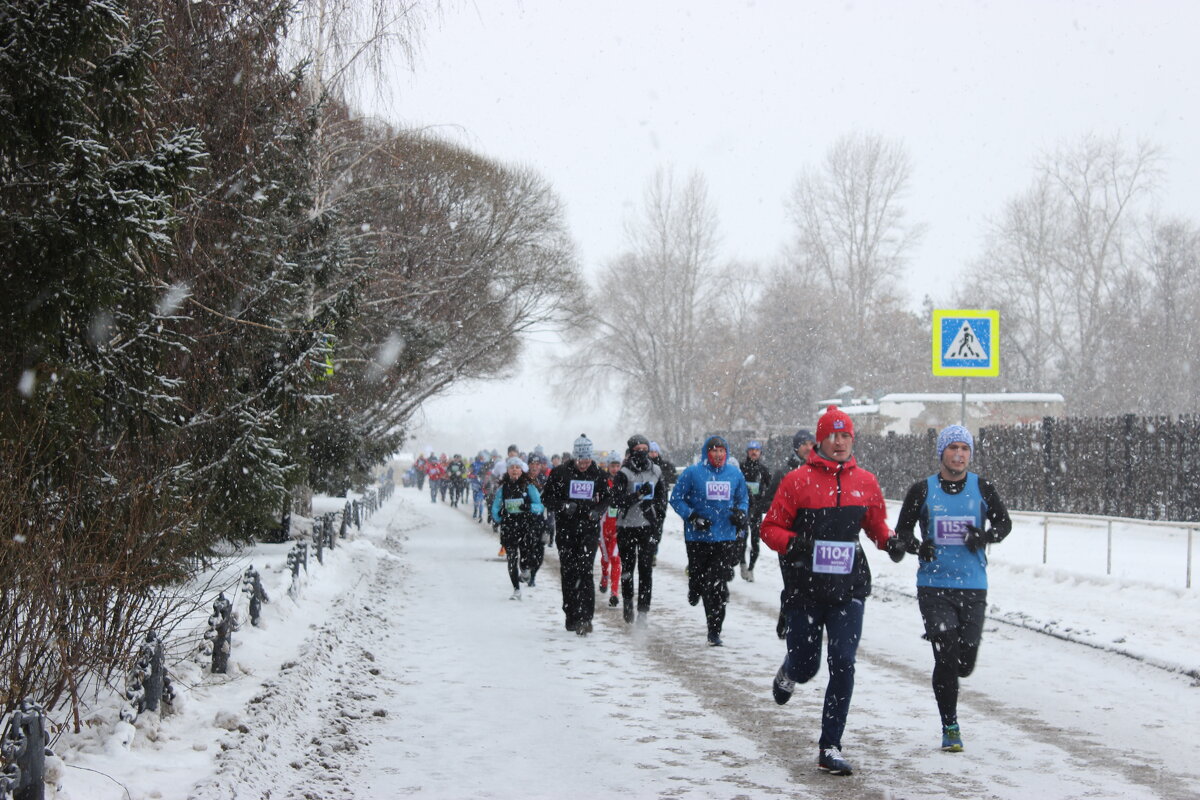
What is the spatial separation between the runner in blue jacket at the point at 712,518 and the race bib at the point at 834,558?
428cm

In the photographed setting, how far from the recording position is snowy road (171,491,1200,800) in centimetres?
621

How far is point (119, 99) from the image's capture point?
845 centimetres

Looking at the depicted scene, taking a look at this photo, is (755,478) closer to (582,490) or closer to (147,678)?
(582,490)

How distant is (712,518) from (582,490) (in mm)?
1661

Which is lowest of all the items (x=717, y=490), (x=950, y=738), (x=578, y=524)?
(x=950, y=738)

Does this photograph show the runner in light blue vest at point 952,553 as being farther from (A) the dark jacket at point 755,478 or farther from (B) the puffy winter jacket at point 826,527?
(A) the dark jacket at point 755,478

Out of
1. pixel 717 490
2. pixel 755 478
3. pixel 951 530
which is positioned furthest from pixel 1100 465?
pixel 951 530

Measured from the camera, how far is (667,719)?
7.85m

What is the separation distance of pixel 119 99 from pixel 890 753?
6.64 m

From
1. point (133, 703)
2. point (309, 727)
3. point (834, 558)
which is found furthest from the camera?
point (309, 727)

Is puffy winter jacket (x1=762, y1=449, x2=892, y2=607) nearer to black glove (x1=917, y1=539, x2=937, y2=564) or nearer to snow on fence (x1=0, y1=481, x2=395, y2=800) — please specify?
black glove (x1=917, y1=539, x2=937, y2=564)

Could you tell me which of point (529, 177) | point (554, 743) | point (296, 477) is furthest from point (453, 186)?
point (554, 743)

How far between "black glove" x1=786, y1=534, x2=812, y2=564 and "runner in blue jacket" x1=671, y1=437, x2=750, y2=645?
4144 millimetres

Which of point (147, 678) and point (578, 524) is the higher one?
point (578, 524)
